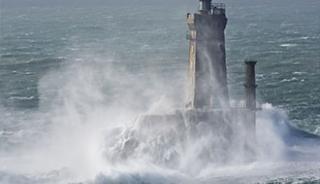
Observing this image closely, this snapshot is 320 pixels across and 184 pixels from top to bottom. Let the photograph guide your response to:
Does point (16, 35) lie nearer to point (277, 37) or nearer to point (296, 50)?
point (277, 37)

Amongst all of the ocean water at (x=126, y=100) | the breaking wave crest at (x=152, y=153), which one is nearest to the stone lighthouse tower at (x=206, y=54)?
the breaking wave crest at (x=152, y=153)

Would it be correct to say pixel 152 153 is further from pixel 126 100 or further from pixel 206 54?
pixel 126 100

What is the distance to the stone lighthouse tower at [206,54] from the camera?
6825 cm

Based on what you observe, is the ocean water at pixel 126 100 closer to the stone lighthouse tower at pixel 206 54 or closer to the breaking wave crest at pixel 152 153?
the breaking wave crest at pixel 152 153

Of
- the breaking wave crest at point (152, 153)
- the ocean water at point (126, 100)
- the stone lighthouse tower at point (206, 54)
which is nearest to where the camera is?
the breaking wave crest at point (152, 153)

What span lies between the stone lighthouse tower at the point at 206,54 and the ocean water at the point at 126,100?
3531 mm

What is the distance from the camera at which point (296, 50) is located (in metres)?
131

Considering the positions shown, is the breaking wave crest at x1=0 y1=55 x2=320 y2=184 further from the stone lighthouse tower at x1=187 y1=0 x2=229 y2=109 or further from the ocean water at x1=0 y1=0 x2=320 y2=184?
the stone lighthouse tower at x1=187 y1=0 x2=229 y2=109

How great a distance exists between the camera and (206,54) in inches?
2702

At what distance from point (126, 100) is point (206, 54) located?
27.7 meters

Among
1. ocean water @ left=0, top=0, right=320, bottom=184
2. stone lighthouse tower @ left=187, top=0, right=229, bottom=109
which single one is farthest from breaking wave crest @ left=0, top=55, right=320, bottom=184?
stone lighthouse tower @ left=187, top=0, right=229, bottom=109

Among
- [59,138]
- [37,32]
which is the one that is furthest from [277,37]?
[59,138]

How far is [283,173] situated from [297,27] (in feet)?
367

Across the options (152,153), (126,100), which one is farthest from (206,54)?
(126,100)
